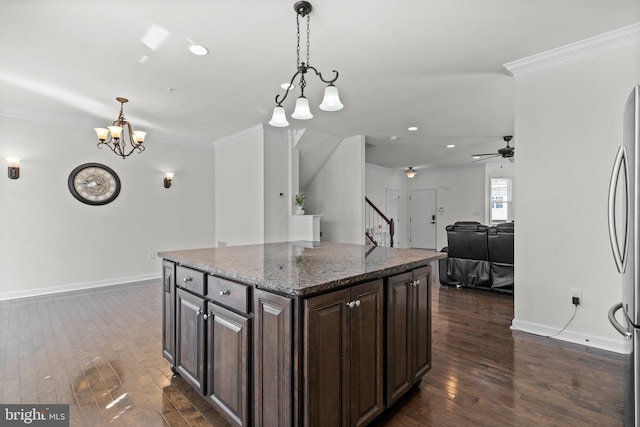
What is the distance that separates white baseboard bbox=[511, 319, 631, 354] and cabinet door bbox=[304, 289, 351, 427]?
248cm

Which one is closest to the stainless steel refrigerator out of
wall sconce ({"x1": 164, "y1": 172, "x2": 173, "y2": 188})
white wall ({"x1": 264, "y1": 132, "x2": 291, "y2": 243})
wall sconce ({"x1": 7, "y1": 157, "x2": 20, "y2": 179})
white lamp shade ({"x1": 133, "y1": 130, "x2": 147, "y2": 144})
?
white wall ({"x1": 264, "y1": 132, "x2": 291, "y2": 243})

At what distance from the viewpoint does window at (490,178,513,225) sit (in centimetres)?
920

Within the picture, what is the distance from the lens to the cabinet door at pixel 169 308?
7.05 feet

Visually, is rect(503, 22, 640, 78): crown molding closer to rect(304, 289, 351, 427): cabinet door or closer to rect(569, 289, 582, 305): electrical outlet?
rect(569, 289, 582, 305): electrical outlet

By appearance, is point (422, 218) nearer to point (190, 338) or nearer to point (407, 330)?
point (407, 330)

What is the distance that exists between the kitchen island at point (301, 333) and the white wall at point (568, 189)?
5.36ft

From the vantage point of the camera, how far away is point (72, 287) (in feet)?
15.5

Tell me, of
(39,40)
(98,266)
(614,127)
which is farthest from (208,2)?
(98,266)

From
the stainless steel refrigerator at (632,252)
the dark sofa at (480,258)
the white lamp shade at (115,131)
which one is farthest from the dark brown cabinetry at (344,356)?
the white lamp shade at (115,131)

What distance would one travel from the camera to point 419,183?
34.6ft

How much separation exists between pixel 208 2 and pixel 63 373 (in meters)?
2.91

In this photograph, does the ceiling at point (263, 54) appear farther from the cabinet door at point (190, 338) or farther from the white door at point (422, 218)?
the white door at point (422, 218)

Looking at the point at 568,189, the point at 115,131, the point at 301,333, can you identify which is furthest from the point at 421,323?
the point at 115,131

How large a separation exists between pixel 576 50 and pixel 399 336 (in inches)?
118
